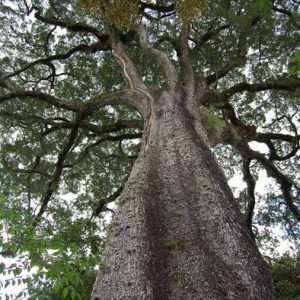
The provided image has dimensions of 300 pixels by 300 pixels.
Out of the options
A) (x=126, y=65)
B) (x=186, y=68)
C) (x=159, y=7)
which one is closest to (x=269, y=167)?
(x=186, y=68)

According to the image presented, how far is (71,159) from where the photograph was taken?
12008 millimetres

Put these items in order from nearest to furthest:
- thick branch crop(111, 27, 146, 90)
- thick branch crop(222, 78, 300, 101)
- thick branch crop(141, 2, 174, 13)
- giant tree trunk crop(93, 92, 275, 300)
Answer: giant tree trunk crop(93, 92, 275, 300), thick branch crop(111, 27, 146, 90), thick branch crop(222, 78, 300, 101), thick branch crop(141, 2, 174, 13)

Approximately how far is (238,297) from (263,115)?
968 cm

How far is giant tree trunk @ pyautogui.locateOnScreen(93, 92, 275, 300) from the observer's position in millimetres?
2629

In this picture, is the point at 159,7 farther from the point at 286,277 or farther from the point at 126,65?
the point at 286,277

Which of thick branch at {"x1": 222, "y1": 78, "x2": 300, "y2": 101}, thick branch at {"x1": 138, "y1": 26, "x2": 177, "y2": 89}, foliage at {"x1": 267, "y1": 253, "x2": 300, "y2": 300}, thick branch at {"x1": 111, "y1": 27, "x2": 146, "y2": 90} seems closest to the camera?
foliage at {"x1": 267, "y1": 253, "x2": 300, "y2": 300}

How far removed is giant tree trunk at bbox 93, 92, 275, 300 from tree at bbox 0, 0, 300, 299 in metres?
0.01

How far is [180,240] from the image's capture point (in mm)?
3102

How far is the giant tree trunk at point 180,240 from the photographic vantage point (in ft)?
8.63

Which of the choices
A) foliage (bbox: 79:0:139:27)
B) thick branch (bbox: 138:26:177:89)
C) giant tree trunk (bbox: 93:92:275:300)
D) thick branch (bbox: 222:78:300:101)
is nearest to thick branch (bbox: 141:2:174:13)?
thick branch (bbox: 138:26:177:89)

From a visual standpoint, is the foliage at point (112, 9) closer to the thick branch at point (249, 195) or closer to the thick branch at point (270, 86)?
the thick branch at point (270, 86)

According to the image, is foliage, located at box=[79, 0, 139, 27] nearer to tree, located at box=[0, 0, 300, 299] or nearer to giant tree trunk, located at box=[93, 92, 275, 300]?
tree, located at box=[0, 0, 300, 299]

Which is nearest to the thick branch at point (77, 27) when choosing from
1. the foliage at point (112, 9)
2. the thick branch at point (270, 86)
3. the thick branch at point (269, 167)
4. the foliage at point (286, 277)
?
the foliage at point (112, 9)

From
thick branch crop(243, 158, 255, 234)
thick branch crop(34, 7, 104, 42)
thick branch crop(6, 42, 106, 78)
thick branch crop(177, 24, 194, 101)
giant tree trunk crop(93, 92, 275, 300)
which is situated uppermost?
thick branch crop(34, 7, 104, 42)
